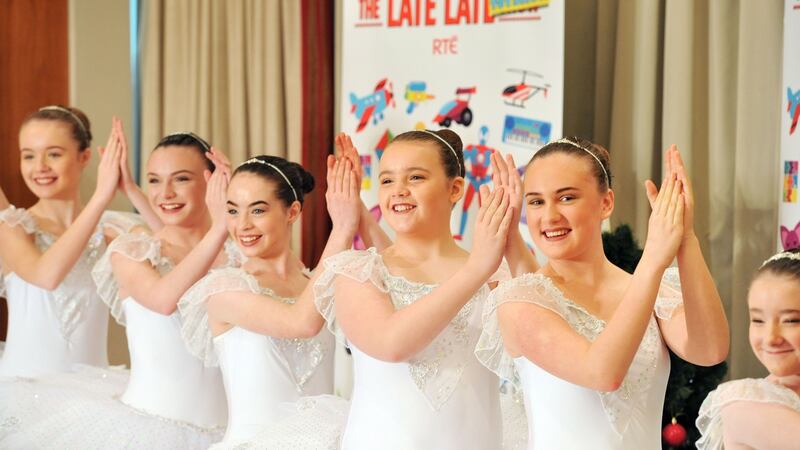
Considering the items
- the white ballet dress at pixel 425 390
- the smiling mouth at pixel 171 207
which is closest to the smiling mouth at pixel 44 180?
the smiling mouth at pixel 171 207

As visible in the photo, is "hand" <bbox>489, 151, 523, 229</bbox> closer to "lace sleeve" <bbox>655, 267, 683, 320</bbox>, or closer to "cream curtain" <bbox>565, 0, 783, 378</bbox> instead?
"lace sleeve" <bbox>655, 267, 683, 320</bbox>

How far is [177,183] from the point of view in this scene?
3.54 m

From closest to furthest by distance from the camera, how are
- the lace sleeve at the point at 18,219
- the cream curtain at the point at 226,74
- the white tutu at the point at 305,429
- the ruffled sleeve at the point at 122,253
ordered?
the white tutu at the point at 305,429
the ruffled sleeve at the point at 122,253
the lace sleeve at the point at 18,219
the cream curtain at the point at 226,74

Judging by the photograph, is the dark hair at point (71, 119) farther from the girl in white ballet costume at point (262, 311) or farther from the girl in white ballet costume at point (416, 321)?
the girl in white ballet costume at point (416, 321)

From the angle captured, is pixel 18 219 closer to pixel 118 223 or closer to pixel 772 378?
pixel 118 223

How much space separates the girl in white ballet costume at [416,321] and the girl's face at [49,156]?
68.1 inches

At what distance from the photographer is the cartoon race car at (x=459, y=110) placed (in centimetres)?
445

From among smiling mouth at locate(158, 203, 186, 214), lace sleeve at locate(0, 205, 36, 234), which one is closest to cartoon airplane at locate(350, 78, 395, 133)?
smiling mouth at locate(158, 203, 186, 214)

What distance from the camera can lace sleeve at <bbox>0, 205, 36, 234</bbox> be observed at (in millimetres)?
3975

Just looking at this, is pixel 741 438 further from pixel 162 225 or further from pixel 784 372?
pixel 162 225

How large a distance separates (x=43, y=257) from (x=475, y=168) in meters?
1.72

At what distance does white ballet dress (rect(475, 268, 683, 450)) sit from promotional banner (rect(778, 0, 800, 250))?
5.44 ft

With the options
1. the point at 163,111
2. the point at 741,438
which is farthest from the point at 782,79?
the point at 163,111

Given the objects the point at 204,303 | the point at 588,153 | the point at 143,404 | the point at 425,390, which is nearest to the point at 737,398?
the point at 588,153
